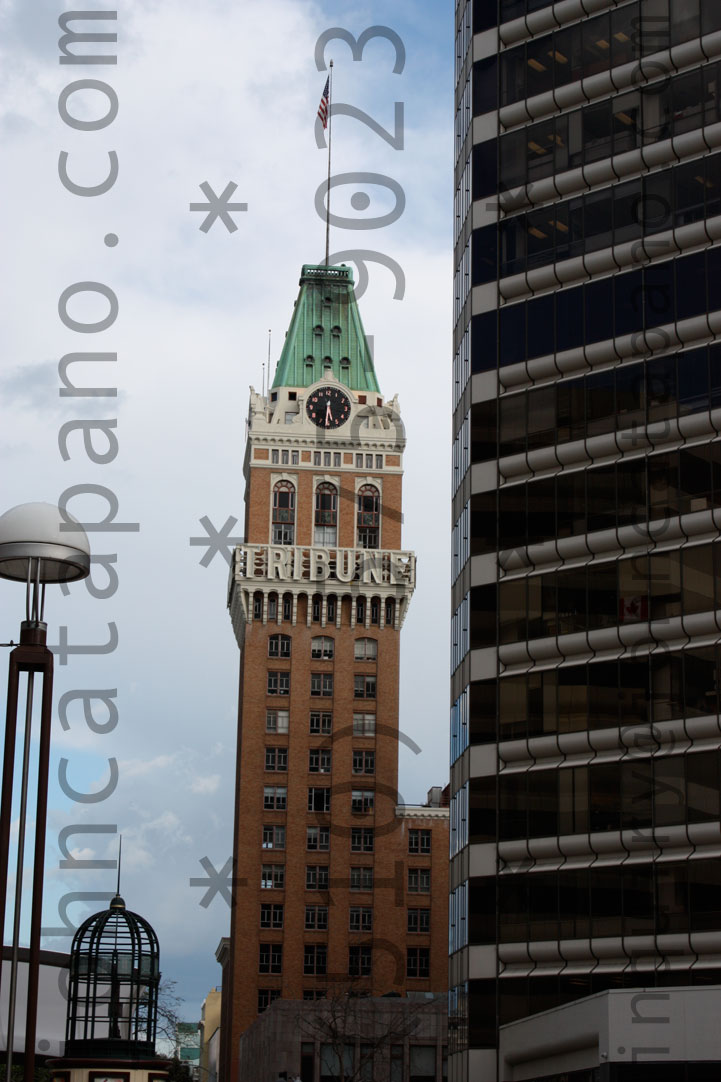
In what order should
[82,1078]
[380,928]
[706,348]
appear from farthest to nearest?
[380,928] < [706,348] < [82,1078]

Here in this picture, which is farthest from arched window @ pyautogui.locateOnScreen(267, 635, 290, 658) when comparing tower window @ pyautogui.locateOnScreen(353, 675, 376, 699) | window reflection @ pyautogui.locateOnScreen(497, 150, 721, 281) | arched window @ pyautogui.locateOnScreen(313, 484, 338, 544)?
window reflection @ pyautogui.locateOnScreen(497, 150, 721, 281)

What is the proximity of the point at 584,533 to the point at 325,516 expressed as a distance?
76.4 m

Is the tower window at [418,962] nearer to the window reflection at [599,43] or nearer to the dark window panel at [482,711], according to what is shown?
the dark window panel at [482,711]

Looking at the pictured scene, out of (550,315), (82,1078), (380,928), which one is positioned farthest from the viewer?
(380,928)

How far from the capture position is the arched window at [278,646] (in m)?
132

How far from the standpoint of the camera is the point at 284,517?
137m

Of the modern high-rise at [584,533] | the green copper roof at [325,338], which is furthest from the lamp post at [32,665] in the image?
the green copper roof at [325,338]

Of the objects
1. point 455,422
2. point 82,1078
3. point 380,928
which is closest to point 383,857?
point 380,928

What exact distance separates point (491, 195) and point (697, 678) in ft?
79.2

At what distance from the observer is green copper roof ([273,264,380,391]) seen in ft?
467

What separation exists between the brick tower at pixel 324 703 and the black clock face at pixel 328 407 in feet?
0.53

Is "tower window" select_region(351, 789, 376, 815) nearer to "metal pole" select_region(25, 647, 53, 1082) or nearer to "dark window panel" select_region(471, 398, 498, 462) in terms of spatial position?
"dark window panel" select_region(471, 398, 498, 462)

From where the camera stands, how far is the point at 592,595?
61.2 metres

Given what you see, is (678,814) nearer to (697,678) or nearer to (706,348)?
(697,678)
